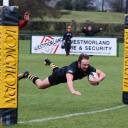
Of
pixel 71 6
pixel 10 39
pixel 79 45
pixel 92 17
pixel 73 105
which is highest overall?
pixel 10 39

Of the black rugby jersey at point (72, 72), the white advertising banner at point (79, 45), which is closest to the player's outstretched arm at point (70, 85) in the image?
the black rugby jersey at point (72, 72)

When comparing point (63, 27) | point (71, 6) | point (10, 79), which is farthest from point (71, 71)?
point (71, 6)

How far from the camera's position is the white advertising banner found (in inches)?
878

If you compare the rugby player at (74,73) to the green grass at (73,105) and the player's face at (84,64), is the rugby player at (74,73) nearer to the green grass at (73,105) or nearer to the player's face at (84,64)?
the player's face at (84,64)

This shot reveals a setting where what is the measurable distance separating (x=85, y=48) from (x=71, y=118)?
15607mm

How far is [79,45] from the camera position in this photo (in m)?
22.7

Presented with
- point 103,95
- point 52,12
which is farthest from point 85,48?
point 52,12

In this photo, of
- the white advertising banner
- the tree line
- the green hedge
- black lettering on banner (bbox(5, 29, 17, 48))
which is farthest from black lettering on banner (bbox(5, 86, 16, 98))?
the tree line

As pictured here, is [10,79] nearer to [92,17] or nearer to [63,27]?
[63,27]

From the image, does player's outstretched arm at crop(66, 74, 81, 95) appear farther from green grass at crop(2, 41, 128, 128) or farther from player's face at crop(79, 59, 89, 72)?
green grass at crop(2, 41, 128, 128)

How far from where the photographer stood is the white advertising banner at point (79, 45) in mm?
22297

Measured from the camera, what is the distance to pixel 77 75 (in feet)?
24.1

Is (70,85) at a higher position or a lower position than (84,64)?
lower

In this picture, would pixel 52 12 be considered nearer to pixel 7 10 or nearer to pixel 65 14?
pixel 65 14
